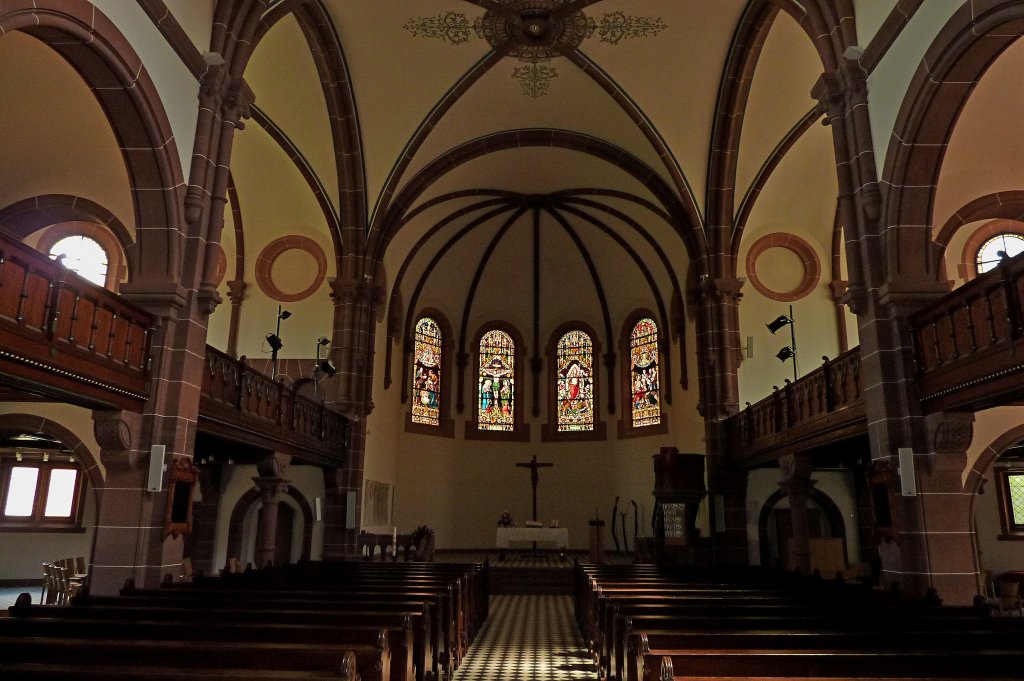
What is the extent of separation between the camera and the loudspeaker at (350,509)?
57.0 ft

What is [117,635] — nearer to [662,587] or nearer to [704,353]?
[662,587]

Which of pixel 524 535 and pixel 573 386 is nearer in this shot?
pixel 524 535

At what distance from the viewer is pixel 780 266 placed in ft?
62.0

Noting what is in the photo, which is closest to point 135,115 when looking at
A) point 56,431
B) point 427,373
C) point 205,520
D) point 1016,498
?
point 56,431

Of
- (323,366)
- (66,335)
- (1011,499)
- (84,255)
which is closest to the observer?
(66,335)

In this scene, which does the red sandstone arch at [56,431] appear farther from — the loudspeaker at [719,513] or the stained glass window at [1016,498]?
the stained glass window at [1016,498]

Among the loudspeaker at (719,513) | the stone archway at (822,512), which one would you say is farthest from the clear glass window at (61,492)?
the stone archway at (822,512)

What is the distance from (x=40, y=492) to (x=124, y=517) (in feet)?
40.8

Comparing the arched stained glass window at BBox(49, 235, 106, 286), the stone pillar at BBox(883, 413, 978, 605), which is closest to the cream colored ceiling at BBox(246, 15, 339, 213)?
the arched stained glass window at BBox(49, 235, 106, 286)

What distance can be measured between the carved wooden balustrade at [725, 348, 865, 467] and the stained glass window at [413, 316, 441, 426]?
36.4 ft

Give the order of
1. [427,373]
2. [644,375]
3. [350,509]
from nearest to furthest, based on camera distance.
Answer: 1. [350,509]
2. [644,375]
3. [427,373]

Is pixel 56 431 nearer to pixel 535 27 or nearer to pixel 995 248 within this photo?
pixel 535 27

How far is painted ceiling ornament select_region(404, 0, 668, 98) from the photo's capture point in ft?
A: 49.0

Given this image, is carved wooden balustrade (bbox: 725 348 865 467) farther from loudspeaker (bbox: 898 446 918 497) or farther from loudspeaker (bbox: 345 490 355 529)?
loudspeaker (bbox: 345 490 355 529)
